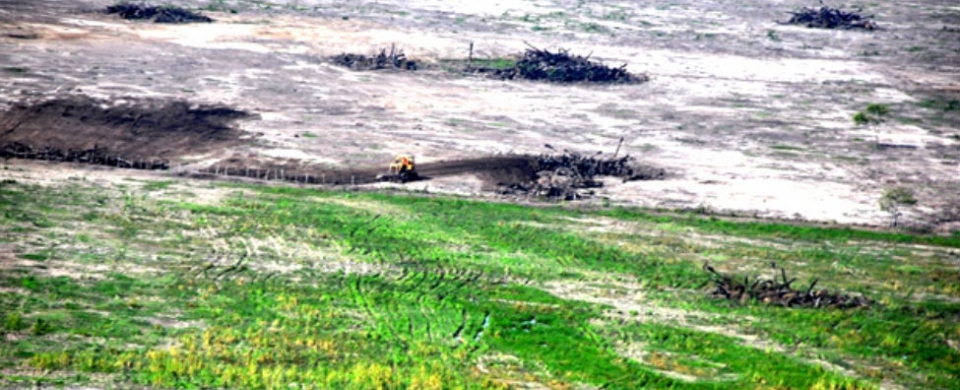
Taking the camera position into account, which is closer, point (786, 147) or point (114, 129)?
point (114, 129)

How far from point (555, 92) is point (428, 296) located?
27.7m

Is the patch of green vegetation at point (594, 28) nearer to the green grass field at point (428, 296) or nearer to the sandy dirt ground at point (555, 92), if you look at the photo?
the sandy dirt ground at point (555, 92)

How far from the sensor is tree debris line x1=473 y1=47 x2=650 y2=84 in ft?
209

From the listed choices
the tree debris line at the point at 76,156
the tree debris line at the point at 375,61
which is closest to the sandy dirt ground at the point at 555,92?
the tree debris line at the point at 76,156

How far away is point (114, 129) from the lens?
4912 centimetres

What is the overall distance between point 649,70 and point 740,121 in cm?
1000

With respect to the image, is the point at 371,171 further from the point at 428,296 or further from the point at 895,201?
the point at 895,201

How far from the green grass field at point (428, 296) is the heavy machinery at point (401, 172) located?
1.99 metres

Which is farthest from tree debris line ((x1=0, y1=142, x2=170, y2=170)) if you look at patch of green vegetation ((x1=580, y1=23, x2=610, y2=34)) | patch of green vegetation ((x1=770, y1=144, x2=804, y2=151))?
patch of green vegetation ((x1=580, y1=23, x2=610, y2=34))

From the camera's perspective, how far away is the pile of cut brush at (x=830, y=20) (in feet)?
264

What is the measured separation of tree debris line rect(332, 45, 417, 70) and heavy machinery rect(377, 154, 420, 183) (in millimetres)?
16886

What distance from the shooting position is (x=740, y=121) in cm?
5803

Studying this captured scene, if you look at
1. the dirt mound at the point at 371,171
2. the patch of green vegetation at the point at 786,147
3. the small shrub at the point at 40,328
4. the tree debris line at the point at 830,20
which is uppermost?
the tree debris line at the point at 830,20

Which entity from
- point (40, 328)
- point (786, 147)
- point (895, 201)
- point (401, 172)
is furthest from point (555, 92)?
point (40, 328)
